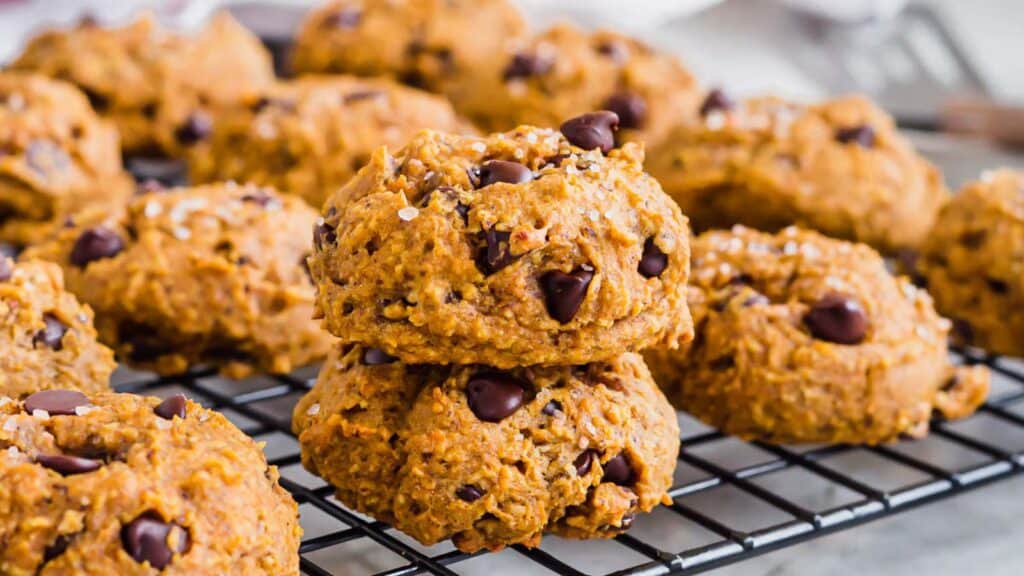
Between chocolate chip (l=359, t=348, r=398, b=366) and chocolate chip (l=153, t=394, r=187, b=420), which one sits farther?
chocolate chip (l=359, t=348, r=398, b=366)

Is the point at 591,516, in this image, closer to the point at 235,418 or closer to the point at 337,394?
the point at 337,394

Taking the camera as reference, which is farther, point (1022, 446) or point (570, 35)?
point (570, 35)

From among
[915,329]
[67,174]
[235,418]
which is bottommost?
[235,418]

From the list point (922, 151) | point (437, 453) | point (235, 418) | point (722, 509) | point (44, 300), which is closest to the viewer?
point (437, 453)

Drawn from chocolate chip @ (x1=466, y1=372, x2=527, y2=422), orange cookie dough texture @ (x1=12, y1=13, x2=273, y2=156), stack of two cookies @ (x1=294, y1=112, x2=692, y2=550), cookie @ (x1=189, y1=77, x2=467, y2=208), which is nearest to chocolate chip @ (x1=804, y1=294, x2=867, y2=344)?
stack of two cookies @ (x1=294, y1=112, x2=692, y2=550)

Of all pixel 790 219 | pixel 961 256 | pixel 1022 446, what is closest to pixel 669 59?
pixel 790 219

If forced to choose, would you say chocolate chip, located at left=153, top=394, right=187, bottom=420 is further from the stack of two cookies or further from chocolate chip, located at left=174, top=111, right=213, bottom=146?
chocolate chip, located at left=174, top=111, right=213, bottom=146
